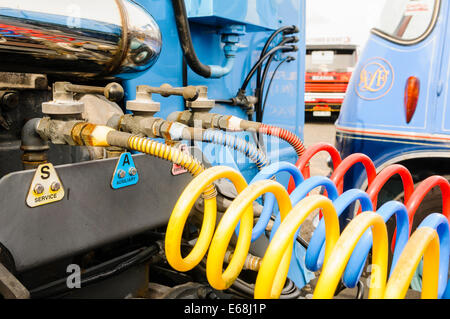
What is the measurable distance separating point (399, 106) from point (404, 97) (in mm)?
59

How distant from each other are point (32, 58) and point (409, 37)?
2.16 meters

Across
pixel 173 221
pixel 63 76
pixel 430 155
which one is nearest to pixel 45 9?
pixel 63 76

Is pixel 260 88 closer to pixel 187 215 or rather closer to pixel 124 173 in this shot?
pixel 124 173

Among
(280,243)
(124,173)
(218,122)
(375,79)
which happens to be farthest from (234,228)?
(375,79)

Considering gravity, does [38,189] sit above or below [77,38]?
below

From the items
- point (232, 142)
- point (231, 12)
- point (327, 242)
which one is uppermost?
point (231, 12)

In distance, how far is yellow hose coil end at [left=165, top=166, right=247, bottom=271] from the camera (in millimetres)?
872

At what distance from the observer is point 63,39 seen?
96 centimetres

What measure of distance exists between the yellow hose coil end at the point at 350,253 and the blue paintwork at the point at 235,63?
1.02 meters

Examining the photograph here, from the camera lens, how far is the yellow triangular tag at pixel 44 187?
0.85 meters

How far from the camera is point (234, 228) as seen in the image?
87 centimetres

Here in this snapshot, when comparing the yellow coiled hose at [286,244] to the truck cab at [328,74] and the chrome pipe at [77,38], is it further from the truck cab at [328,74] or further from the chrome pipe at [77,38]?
the truck cab at [328,74]

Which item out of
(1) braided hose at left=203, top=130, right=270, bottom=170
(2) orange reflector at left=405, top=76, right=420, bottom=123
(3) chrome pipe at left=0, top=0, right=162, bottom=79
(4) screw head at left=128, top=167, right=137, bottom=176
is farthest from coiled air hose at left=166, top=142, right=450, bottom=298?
(2) orange reflector at left=405, top=76, right=420, bottom=123
